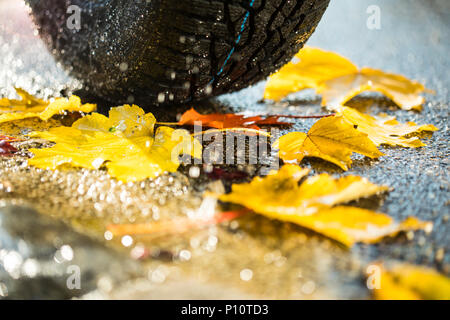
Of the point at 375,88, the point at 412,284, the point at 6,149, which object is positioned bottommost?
the point at 412,284

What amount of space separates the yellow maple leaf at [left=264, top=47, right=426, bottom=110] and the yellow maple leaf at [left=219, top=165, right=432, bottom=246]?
712mm

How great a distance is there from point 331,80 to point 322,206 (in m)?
0.87

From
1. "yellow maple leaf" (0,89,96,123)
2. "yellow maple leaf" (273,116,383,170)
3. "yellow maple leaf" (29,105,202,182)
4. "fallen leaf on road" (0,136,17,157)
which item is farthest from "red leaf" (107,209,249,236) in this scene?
"yellow maple leaf" (0,89,96,123)

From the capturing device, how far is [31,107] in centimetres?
111

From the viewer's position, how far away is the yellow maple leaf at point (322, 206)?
0.55 m

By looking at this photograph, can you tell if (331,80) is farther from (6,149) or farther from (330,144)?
(6,149)

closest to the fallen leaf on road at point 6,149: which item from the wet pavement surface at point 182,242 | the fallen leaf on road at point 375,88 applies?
the wet pavement surface at point 182,242

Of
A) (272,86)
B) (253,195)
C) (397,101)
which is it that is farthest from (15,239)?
(397,101)

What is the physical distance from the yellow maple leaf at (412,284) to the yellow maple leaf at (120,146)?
0.40 meters

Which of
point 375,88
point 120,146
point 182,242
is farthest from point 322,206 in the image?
point 375,88

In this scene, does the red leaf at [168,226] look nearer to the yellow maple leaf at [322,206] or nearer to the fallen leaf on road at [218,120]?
the yellow maple leaf at [322,206]

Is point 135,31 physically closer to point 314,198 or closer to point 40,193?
point 40,193

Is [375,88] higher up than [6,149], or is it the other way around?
[375,88]

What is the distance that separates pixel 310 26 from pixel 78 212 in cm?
69
